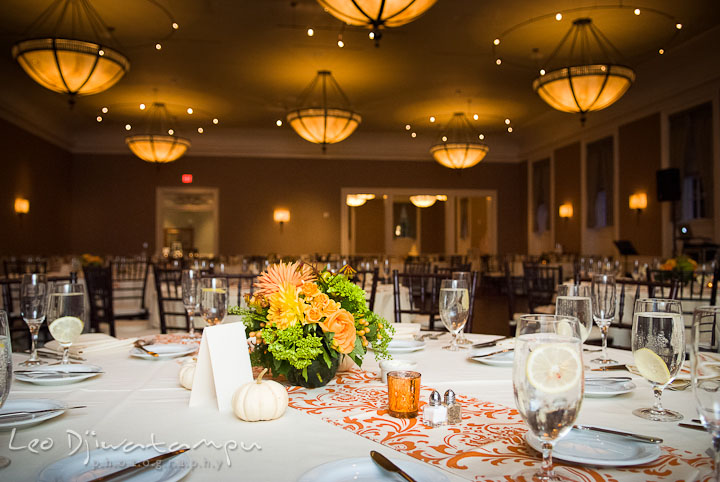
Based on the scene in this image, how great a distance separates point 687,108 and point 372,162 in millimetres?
6976

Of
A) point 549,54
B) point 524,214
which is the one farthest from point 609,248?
point 549,54

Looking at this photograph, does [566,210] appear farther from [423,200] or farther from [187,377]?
[187,377]

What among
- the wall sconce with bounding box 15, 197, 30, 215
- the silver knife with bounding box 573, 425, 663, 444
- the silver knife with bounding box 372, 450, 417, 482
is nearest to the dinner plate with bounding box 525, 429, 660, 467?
the silver knife with bounding box 573, 425, 663, 444

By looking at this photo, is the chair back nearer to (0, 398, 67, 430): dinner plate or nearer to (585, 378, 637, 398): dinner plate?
(0, 398, 67, 430): dinner plate

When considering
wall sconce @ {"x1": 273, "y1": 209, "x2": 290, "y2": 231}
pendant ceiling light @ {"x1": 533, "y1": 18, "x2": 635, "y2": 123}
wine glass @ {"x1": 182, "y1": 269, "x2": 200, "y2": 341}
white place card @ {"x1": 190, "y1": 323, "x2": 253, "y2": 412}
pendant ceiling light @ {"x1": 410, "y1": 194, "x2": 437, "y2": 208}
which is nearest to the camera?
white place card @ {"x1": 190, "y1": 323, "x2": 253, "y2": 412}

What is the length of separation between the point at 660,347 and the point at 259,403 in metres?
0.76

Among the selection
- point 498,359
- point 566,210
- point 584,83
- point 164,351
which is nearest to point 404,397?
point 498,359

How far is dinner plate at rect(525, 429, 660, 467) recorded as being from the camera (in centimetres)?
83

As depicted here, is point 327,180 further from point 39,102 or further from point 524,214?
point 39,102

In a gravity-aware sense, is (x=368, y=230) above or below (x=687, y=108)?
below

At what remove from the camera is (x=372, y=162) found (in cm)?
1357

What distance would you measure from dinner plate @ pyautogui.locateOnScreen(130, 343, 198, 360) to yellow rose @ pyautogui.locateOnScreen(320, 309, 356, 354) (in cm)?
69

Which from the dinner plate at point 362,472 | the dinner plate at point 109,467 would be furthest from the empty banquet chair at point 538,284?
the dinner plate at point 109,467

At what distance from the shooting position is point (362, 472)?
0.81 m
